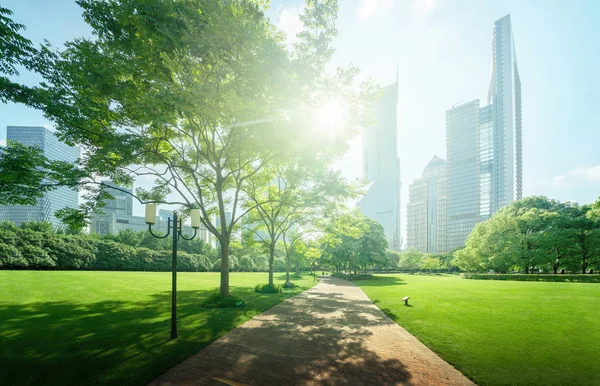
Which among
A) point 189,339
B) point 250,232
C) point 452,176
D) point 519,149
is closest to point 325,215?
point 250,232

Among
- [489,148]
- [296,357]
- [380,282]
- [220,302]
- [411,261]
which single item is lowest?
[411,261]

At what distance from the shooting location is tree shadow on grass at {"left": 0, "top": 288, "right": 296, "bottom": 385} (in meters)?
5.40

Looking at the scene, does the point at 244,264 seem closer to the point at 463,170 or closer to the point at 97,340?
the point at 97,340

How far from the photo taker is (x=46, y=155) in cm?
6762

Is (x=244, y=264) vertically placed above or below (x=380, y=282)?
below

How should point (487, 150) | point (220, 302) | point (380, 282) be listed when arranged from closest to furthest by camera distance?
1. point (220, 302)
2. point (380, 282)
3. point (487, 150)

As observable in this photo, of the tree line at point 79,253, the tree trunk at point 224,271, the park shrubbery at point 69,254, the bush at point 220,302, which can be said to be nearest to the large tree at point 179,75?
the tree trunk at point 224,271

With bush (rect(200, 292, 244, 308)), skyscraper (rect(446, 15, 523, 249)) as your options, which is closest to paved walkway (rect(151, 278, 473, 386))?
bush (rect(200, 292, 244, 308))

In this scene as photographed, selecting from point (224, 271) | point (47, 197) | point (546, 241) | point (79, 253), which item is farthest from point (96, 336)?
point (47, 197)

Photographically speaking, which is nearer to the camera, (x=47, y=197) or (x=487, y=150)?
(x=47, y=197)

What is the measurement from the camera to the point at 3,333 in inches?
300

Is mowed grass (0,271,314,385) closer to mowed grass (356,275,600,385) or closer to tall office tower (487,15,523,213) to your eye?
mowed grass (356,275,600,385)

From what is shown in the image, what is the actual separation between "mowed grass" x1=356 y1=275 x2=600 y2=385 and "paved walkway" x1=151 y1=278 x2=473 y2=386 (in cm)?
80

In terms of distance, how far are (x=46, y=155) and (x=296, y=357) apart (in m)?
92.5
